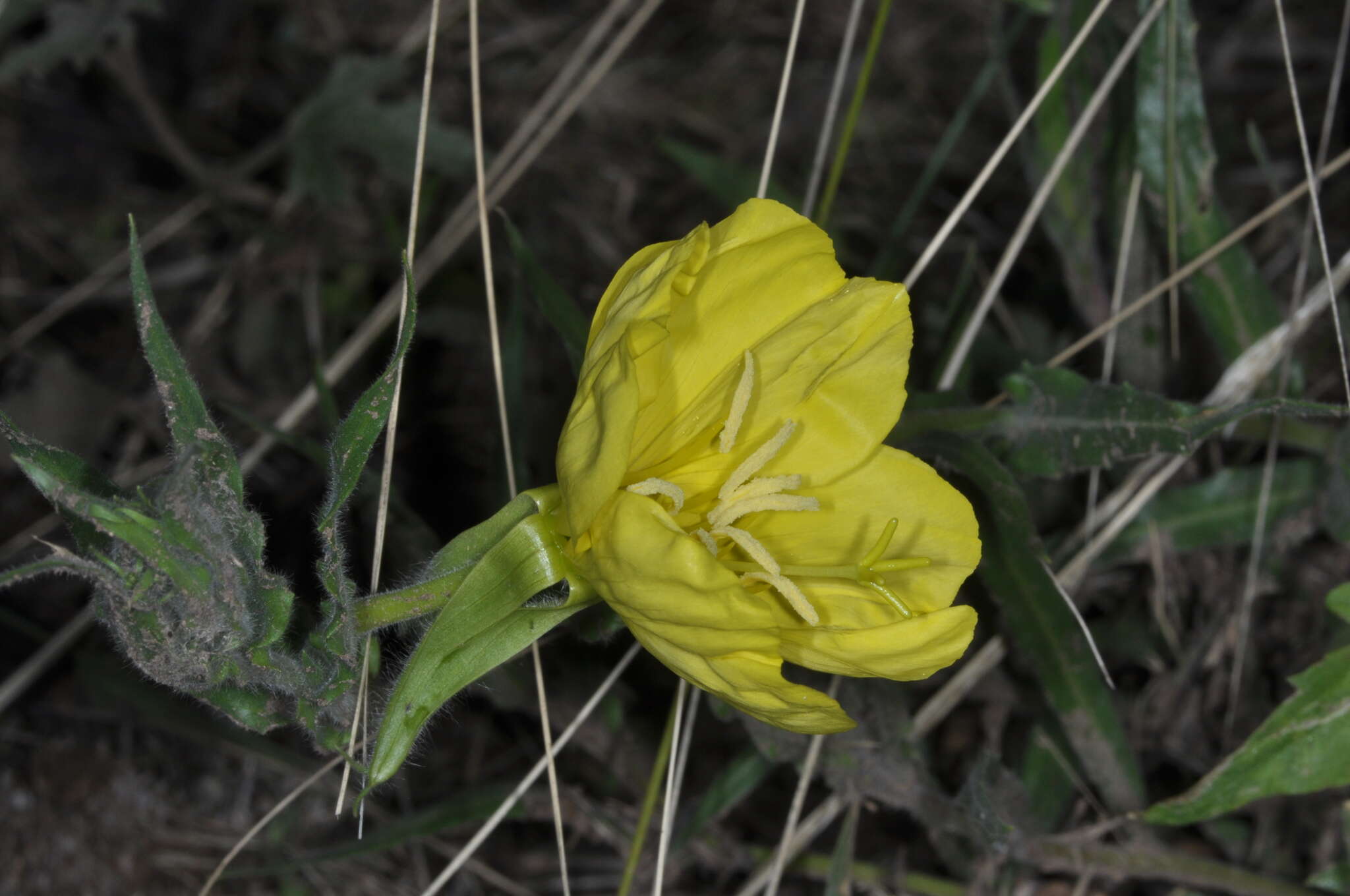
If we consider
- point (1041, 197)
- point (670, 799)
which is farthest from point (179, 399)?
point (1041, 197)

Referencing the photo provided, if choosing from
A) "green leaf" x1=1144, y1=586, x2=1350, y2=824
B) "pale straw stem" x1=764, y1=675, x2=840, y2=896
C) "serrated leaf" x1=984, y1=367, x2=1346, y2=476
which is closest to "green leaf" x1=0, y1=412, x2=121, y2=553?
"pale straw stem" x1=764, y1=675, x2=840, y2=896

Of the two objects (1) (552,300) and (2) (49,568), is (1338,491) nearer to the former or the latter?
(1) (552,300)

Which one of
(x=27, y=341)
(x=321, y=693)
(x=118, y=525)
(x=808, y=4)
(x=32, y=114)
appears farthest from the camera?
(x=808, y=4)

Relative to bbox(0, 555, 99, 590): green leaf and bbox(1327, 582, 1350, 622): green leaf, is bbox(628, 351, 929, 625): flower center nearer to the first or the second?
bbox(0, 555, 99, 590): green leaf

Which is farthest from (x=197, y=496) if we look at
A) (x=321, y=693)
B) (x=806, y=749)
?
(x=806, y=749)

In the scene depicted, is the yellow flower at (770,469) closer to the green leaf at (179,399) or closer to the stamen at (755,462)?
the stamen at (755,462)

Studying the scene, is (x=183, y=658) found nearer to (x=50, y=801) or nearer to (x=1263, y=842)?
(x=50, y=801)
